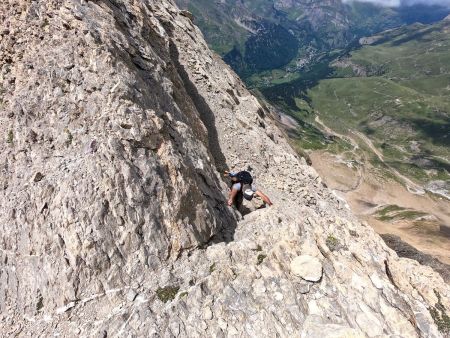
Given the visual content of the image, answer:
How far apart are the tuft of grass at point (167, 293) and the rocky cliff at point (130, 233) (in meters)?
0.07

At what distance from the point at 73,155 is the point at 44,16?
1007 centimetres

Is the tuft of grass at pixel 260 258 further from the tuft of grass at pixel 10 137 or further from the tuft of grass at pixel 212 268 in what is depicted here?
the tuft of grass at pixel 10 137

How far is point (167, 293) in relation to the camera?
15453 mm

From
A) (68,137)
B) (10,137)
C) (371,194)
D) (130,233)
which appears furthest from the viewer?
(371,194)

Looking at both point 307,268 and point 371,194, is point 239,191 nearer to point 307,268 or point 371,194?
point 307,268

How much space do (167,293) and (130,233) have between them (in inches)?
124

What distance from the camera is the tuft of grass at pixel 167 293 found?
15.3m

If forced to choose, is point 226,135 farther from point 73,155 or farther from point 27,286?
point 27,286

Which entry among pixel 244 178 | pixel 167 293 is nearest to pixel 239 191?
pixel 244 178

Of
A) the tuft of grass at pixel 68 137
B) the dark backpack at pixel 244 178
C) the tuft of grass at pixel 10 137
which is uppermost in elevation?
the dark backpack at pixel 244 178

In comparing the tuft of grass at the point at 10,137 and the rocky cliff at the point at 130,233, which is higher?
the rocky cliff at the point at 130,233

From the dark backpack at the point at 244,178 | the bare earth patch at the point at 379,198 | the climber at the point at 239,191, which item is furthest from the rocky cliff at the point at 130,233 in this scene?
the bare earth patch at the point at 379,198

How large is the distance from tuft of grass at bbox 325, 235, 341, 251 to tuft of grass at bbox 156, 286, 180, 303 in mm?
9328

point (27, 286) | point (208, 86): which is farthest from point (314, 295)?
point (208, 86)
